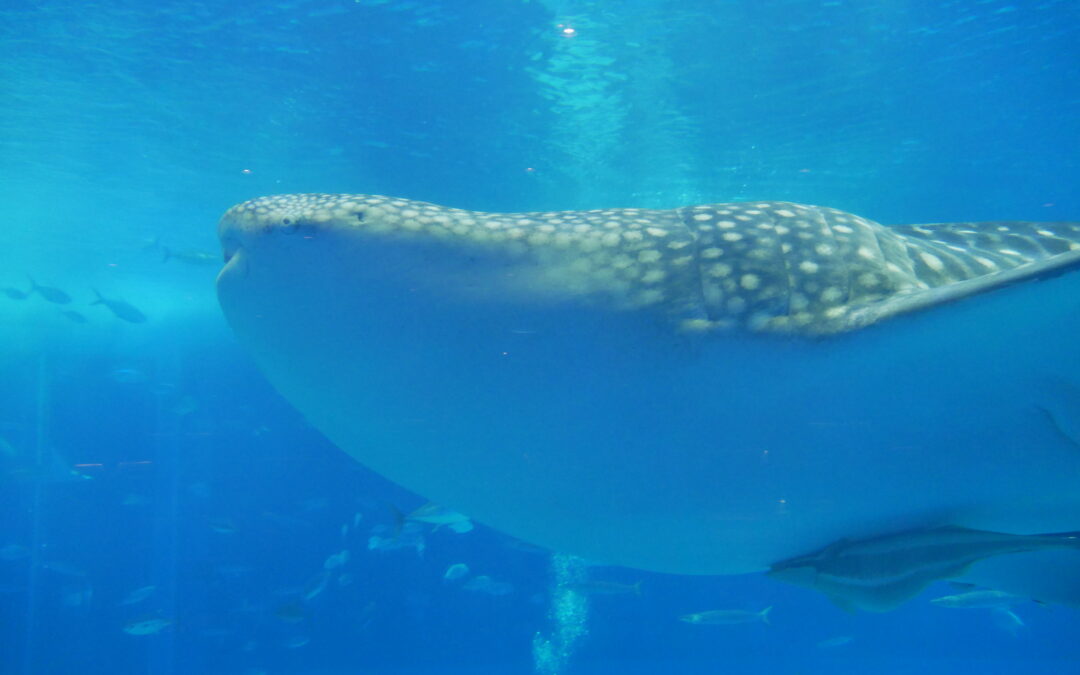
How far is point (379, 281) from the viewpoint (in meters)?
1.88

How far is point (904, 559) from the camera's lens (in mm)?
2148

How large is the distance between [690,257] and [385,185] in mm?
15562

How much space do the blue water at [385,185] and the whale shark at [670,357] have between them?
341 inches

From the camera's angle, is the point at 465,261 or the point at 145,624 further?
the point at 145,624

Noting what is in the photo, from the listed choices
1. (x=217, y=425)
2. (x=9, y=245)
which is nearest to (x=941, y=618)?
(x=217, y=425)

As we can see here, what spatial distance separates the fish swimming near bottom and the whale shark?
0.06m

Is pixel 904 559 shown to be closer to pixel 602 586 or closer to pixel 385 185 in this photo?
pixel 602 586

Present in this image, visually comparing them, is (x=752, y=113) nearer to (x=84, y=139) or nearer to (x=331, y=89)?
(x=331, y=89)

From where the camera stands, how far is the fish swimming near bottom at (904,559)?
205cm

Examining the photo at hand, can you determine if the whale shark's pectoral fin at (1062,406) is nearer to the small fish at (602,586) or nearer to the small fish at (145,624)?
the small fish at (602,586)

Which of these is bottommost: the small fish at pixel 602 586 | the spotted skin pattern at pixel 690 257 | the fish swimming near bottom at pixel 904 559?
the small fish at pixel 602 586

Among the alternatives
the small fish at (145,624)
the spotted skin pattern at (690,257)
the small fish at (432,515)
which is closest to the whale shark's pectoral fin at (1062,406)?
the spotted skin pattern at (690,257)

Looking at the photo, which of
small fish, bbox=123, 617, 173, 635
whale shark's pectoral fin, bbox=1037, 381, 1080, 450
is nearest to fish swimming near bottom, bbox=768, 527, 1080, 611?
whale shark's pectoral fin, bbox=1037, 381, 1080, 450

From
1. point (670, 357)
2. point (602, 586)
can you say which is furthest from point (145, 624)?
point (670, 357)
